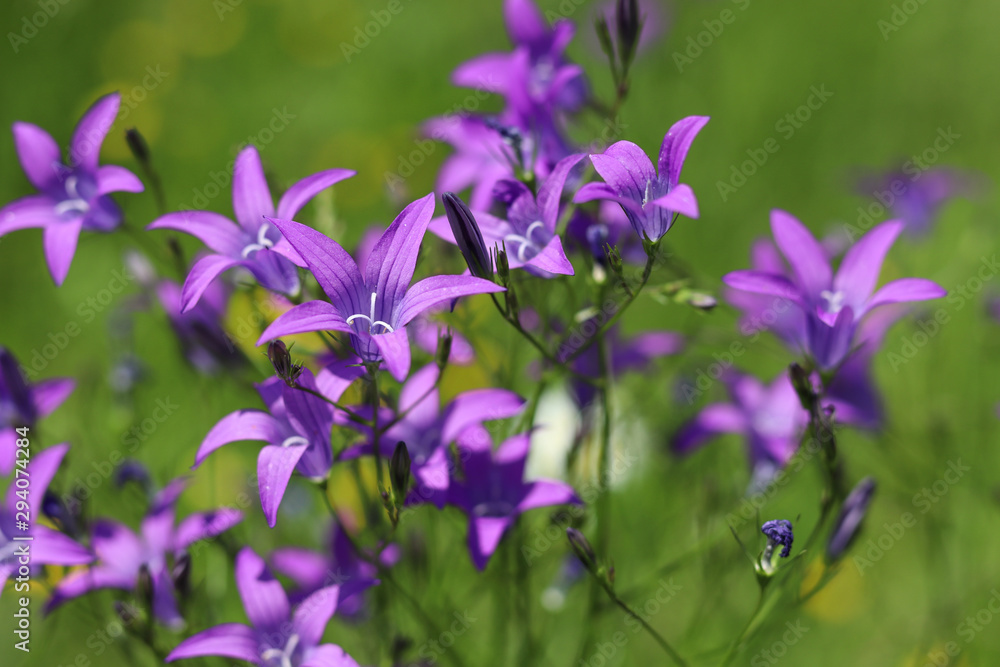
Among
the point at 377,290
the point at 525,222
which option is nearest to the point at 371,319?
the point at 377,290

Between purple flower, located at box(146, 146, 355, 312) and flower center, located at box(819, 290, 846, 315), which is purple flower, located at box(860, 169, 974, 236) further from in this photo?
purple flower, located at box(146, 146, 355, 312)

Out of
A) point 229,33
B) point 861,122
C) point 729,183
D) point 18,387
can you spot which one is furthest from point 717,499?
point 229,33

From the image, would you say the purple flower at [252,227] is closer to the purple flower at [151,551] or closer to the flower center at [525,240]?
the flower center at [525,240]

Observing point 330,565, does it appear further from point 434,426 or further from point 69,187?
point 69,187

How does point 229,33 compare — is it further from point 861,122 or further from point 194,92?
point 861,122

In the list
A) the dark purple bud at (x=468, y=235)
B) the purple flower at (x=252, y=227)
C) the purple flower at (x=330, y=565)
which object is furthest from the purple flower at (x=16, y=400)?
the dark purple bud at (x=468, y=235)
